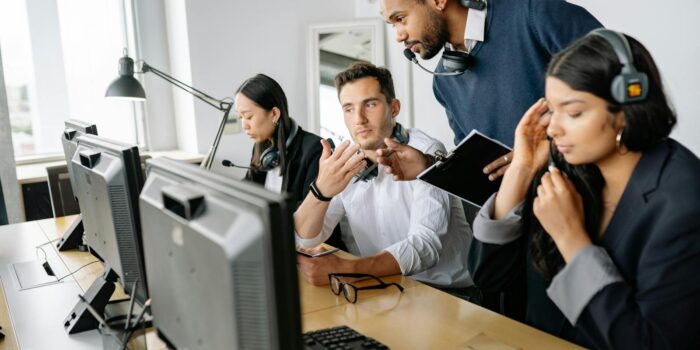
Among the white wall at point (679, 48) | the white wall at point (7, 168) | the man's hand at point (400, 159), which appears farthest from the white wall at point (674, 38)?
the white wall at point (7, 168)

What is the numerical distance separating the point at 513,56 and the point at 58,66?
3.22 m

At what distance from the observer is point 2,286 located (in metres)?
1.78

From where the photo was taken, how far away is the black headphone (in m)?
2.00

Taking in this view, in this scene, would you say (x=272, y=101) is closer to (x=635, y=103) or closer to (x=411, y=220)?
(x=411, y=220)

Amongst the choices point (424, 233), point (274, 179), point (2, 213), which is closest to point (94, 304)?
point (424, 233)

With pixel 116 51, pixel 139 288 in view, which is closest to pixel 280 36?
pixel 116 51

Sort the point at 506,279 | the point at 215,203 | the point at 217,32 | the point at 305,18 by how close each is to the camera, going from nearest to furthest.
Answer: the point at 215,203
the point at 506,279
the point at 217,32
the point at 305,18

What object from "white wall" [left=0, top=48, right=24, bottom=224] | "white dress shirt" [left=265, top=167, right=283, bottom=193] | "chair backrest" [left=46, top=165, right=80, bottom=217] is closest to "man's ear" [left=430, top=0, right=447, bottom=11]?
"white dress shirt" [left=265, top=167, right=283, bottom=193]

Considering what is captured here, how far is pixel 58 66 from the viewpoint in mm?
3934

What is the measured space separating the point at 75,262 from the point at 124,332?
0.97m

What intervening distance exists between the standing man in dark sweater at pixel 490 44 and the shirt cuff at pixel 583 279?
0.74m

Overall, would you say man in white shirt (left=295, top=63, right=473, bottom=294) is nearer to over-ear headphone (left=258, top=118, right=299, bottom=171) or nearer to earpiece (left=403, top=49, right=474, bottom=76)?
earpiece (left=403, top=49, right=474, bottom=76)

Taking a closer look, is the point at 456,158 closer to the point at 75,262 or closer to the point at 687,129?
the point at 687,129

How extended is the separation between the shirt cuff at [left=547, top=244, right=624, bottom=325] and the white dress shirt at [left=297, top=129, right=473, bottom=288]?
0.65m
